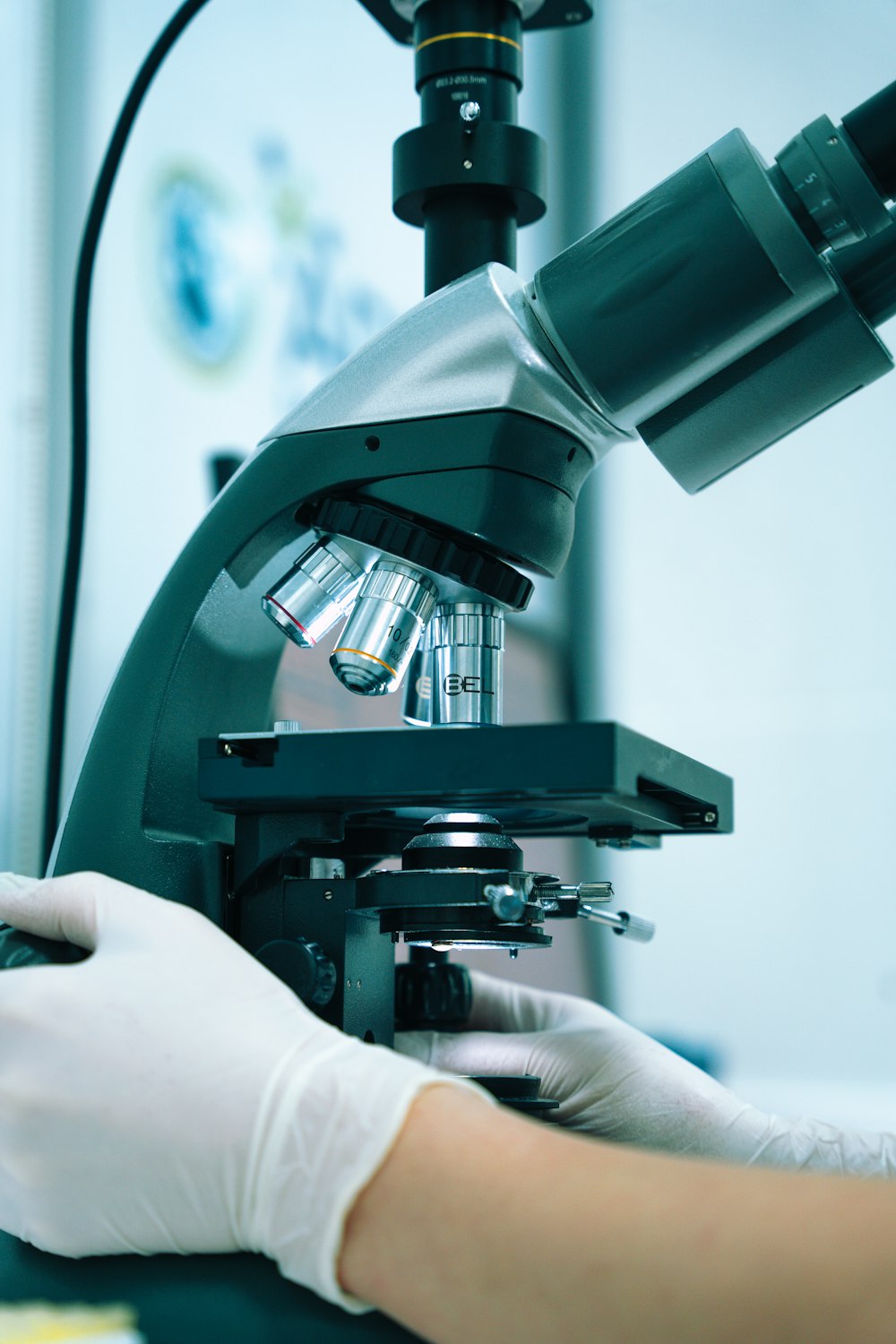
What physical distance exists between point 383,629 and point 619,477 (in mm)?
1421

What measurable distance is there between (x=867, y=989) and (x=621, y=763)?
1412mm

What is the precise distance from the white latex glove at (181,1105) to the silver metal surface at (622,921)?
32 cm

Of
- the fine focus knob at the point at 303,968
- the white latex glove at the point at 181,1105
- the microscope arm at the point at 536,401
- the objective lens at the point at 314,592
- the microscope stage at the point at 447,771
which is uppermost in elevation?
the microscope arm at the point at 536,401

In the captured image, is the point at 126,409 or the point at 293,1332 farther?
the point at 126,409

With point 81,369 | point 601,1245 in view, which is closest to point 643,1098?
point 601,1245

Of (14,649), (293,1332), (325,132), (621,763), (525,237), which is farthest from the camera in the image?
(525,237)

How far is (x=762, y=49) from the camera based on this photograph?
6.45 feet

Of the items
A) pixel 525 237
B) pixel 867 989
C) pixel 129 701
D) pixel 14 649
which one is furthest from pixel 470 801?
pixel 525 237

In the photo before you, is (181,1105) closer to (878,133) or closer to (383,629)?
(383,629)

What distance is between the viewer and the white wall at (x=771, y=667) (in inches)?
75.1

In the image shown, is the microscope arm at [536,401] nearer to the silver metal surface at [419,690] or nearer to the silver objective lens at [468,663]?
the silver objective lens at [468,663]

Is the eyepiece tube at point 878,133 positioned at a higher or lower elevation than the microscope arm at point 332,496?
higher

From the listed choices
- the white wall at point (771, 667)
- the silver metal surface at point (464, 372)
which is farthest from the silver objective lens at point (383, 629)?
the white wall at point (771, 667)

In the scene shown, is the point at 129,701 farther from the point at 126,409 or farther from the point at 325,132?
the point at 325,132
